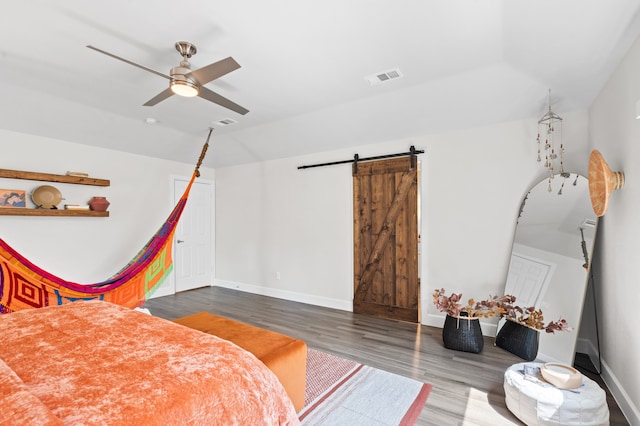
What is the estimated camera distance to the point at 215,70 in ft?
6.68

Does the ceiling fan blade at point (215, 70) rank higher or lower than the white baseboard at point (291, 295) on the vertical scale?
higher

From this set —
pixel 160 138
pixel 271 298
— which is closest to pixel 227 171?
pixel 160 138

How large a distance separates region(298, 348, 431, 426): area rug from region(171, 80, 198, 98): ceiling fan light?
229 centimetres

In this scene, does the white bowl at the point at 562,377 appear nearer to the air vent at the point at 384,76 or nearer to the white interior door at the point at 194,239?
the air vent at the point at 384,76

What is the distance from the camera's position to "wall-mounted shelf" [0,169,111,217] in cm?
337

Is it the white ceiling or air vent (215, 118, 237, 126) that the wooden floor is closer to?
the white ceiling

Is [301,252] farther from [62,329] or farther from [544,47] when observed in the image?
[544,47]

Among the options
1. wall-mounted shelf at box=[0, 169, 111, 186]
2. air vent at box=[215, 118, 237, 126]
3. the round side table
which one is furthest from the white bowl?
wall-mounted shelf at box=[0, 169, 111, 186]

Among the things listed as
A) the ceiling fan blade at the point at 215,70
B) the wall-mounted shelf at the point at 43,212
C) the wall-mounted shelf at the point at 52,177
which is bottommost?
the wall-mounted shelf at the point at 43,212

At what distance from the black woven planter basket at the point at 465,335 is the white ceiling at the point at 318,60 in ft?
6.80

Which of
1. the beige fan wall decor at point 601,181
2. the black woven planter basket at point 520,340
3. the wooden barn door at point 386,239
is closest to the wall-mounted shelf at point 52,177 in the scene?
the wooden barn door at point 386,239

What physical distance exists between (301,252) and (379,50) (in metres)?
2.99

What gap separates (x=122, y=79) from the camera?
2902 millimetres

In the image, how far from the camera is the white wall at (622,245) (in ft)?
5.97
